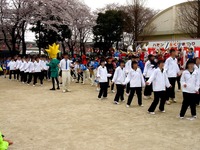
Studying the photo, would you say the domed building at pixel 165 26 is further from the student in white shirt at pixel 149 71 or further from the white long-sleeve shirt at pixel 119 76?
the white long-sleeve shirt at pixel 119 76

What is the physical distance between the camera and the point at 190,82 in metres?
6.91

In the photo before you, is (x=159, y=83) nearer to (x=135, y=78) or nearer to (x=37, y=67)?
(x=135, y=78)

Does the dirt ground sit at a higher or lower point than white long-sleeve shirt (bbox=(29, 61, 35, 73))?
lower

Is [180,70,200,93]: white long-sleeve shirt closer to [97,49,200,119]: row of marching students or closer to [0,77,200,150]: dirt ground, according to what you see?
[97,49,200,119]: row of marching students

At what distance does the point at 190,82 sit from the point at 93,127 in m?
2.72

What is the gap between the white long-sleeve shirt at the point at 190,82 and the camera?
688 centimetres

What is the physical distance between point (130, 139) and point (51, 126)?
1991 mm

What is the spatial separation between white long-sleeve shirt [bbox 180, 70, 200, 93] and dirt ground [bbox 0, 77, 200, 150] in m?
0.79

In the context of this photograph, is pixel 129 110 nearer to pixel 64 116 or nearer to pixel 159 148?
pixel 64 116

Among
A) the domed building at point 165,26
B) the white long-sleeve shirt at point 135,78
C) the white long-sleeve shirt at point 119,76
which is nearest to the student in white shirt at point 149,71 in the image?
the white long-sleeve shirt at point 119,76

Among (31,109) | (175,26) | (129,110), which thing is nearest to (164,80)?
(129,110)

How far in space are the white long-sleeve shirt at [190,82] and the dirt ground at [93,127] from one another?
2.60 feet

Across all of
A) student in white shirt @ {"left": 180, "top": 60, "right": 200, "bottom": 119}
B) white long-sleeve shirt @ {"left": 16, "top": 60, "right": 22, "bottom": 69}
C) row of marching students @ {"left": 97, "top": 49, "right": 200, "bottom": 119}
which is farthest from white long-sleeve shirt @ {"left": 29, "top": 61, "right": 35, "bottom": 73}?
student in white shirt @ {"left": 180, "top": 60, "right": 200, "bottom": 119}

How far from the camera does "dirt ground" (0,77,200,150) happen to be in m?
5.06
